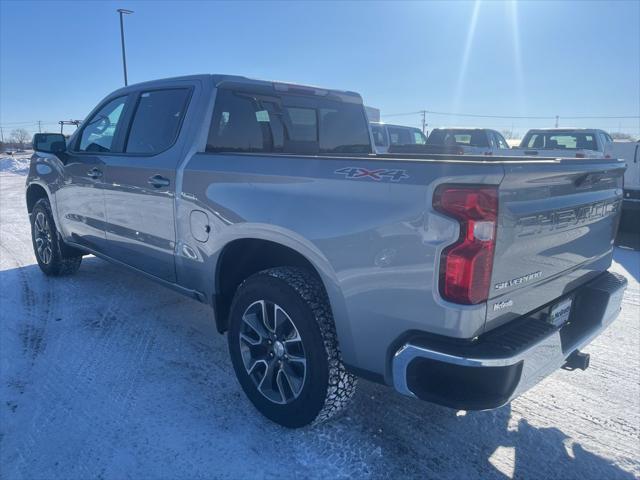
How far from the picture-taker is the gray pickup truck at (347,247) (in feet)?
6.30

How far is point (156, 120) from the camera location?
3666 mm

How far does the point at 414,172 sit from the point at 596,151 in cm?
1298

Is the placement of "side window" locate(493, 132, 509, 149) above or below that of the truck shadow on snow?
above

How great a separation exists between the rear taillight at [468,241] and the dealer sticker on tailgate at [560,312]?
2.39 feet

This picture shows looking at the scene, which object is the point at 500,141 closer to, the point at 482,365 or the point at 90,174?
the point at 90,174

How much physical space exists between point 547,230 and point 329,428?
159 centimetres

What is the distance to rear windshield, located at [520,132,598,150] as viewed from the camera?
42.6 feet

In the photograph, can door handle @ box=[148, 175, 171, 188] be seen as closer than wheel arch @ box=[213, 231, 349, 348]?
No

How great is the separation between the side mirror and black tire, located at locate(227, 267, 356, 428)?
10.3ft

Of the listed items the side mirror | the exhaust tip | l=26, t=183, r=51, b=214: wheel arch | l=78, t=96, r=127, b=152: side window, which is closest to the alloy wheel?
the exhaust tip

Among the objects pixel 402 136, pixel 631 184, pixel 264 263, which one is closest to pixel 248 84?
pixel 264 263

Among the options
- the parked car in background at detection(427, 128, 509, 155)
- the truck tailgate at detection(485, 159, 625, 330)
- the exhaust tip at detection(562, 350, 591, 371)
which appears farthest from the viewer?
the parked car in background at detection(427, 128, 509, 155)

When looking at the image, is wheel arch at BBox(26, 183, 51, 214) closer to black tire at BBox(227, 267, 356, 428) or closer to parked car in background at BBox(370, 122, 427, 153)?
black tire at BBox(227, 267, 356, 428)

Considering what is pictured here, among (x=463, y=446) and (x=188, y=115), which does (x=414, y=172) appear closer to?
(x=463, y=446)
